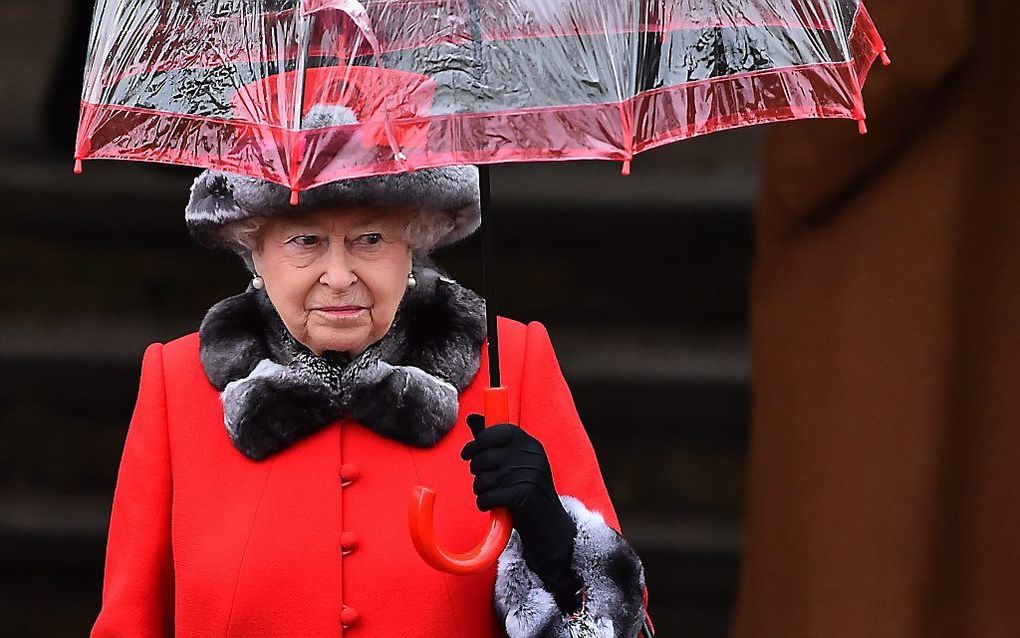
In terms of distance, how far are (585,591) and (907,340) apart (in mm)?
1529

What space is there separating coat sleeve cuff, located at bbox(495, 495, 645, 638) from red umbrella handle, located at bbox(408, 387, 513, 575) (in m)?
0.12

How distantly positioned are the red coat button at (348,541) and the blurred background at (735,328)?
5.35 feet

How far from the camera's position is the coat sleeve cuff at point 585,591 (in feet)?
7.18

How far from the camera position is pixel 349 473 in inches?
90.4

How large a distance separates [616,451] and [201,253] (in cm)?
118

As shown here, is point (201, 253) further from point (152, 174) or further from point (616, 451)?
point (616, 451)

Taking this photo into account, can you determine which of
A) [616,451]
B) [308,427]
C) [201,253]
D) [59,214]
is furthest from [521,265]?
[308,427]

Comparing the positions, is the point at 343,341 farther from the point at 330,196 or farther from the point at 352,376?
the point at 330,196

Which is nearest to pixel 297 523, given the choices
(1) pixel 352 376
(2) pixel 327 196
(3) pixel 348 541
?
(3) pixel 348 541

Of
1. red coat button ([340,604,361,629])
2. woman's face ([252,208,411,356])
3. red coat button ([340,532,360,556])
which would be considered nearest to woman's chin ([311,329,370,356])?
woman's face ([252,208,411,356])

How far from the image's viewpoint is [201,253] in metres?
4.14

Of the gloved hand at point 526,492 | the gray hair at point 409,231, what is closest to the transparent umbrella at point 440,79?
the gloved hand at point 526,492

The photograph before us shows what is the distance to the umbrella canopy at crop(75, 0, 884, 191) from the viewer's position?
1819 mm

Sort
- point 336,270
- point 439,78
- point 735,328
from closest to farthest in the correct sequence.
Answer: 1. point 439,78
2. point 336,270
3. point 735,328
